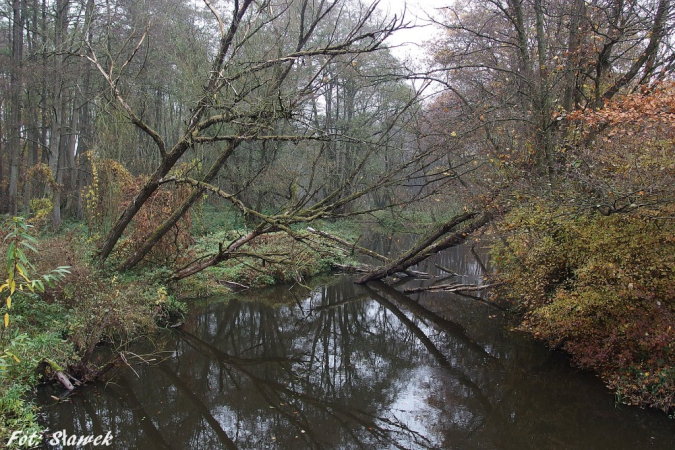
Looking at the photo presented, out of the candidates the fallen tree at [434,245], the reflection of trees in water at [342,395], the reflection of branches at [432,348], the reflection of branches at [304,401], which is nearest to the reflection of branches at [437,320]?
the reflection of trees in water at [342,395]

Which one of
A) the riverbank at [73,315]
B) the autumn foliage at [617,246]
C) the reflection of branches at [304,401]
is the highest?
the autumn foliage at [617,246]

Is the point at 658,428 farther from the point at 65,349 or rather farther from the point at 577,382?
the point at 65,349

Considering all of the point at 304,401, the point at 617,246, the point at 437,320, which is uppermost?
the point at 617,246

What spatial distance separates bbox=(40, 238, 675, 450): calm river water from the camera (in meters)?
5.67

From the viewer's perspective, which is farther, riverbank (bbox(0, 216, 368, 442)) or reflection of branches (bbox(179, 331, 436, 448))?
reflection of branches (bbox(179, 331, 436, 448))

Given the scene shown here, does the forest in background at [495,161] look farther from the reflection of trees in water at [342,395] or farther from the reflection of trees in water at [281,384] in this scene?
the reflection of trees in water at [281,384]

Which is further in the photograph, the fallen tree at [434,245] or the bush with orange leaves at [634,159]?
the fallen tree at [434,245]

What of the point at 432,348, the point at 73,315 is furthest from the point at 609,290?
the point at 73,315

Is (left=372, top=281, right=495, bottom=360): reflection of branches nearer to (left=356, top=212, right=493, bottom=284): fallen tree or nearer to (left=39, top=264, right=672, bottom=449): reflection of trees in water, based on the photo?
(left=39, top=264, right=672, bottom=449): reflection of trees in water

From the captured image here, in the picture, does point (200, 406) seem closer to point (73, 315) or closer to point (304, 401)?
point (304, 401)

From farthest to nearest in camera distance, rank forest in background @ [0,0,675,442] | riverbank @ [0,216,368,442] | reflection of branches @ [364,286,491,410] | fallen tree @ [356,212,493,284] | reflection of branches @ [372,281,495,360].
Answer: fallen tree @ [356,212,493,284] < reflection of branches @ [372,281,495,360] < reflection of branches @ [364,286,491,410] < forest in background @ [0,0,675,442] < riverbank @ [0,216,368,442]

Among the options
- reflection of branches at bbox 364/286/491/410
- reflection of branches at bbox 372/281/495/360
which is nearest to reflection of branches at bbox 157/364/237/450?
reflection of branches at bbox 364/286/491/410

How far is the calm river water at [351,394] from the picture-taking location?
18.6 feet

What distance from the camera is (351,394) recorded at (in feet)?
22.9
